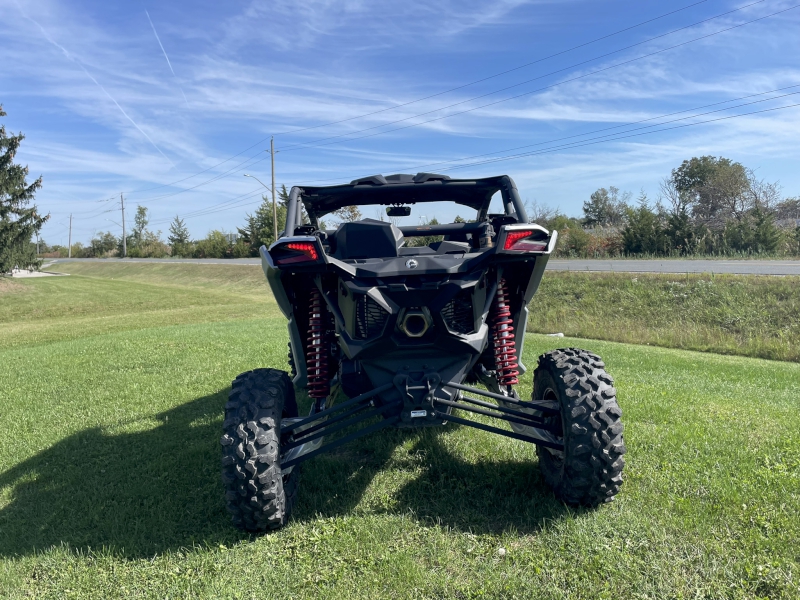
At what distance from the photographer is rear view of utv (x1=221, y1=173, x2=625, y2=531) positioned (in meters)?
2.90

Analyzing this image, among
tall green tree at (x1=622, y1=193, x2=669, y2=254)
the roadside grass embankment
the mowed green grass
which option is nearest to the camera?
the mowed green grass

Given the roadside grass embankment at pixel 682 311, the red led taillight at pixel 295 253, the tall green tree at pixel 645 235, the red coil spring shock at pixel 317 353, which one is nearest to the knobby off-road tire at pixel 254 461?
the red coil spring shock at pixel 317 353

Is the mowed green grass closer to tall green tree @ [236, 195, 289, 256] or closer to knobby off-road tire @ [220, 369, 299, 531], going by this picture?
knobby off-road tire @ [220, 369, 299, 531]

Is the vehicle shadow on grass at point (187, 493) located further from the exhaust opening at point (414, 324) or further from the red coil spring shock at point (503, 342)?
the exhaust opening at point (414, 324)

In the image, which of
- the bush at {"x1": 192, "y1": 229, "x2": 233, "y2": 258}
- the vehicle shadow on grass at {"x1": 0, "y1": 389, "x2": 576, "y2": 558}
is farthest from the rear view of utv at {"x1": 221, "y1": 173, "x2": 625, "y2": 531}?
the bush at {"x1": 192, "y1": 229, "x2": 233, "y2": 258}

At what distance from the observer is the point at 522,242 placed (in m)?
3.04

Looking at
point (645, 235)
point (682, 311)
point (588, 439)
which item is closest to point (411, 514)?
point (588, 439)

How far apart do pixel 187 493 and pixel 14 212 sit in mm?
40558

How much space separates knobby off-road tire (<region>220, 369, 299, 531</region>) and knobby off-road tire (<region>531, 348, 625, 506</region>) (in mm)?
1584

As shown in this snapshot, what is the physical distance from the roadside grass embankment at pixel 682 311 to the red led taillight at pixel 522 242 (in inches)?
391

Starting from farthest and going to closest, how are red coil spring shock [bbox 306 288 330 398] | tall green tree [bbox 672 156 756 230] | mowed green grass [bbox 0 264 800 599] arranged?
tall green tree [bbox 672 156 756 230] → red coil spring shock [bbox 306 288 330 398] → mowed green grass [bbox 0 264 800 599]

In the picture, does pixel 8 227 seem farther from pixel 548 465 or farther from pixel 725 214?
pixel 725 214

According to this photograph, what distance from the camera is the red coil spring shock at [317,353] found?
3537 millimetres

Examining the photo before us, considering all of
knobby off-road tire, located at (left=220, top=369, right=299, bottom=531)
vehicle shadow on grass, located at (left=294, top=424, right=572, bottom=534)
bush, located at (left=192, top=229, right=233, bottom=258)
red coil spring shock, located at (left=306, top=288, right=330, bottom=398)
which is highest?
bush, located at (left=192, top=229, right=233, bottom=258)
